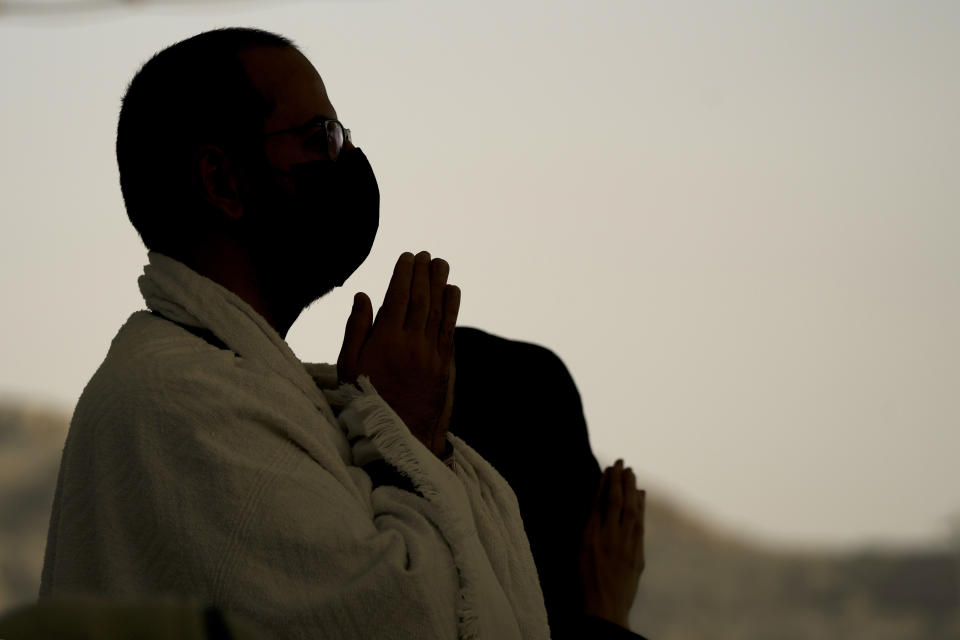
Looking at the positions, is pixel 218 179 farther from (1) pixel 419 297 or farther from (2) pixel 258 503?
(2) pixel 258 503

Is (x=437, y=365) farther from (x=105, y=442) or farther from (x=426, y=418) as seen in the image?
(x=105, y=442)

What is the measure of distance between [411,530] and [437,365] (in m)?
0.29

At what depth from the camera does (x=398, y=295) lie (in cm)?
202

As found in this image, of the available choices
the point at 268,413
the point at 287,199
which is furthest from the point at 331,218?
the point at 268,413

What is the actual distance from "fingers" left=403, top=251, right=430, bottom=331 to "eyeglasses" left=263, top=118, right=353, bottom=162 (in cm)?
26

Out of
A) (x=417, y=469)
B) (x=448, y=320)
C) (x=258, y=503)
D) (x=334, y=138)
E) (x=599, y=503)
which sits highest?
(x=334, y=138)

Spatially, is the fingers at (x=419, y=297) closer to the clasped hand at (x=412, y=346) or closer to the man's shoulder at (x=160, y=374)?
the clasped hand at (x=412, y=346)

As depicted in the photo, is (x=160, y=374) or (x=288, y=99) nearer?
(x=160, y=374)

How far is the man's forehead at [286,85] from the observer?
218 centimetres

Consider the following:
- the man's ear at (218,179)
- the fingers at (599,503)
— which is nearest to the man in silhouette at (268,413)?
the man's ear at (218,179)

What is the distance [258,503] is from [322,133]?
2.36 ft

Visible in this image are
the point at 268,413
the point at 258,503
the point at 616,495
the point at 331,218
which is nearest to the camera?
the point at 258,503

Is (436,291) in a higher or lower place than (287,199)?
lower

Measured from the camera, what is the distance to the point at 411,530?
1.83 meters
